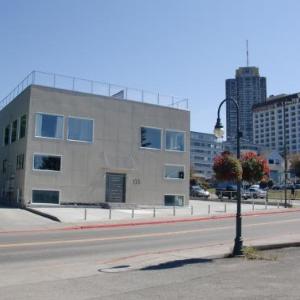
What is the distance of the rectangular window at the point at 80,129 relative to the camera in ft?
130

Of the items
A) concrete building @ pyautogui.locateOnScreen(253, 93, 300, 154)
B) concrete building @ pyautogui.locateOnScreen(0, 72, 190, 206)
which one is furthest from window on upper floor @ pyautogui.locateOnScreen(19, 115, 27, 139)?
concrete building @ pyautogui.locateOnScreen(253, 93, 300, 154)

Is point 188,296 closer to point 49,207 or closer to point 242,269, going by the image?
point 242,269

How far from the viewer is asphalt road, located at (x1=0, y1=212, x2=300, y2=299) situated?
33.0 ft

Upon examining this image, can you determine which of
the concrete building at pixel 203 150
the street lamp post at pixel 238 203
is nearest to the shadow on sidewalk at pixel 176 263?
the street lamp post at pixel 238 203

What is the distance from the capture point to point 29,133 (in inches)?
1484

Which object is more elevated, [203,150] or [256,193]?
[203,150]

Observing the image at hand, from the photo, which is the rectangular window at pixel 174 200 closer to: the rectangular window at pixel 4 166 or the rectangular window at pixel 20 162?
the rectangular window at pixel 20 162

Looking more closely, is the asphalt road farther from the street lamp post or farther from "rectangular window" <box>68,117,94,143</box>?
"rectangular window" <box>68,117,94,143</box>

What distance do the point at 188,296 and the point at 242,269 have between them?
134 inches

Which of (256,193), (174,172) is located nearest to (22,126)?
(174,172)

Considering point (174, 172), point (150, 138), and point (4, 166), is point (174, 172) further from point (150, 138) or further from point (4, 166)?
point (4, 166)

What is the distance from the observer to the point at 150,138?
144 feet

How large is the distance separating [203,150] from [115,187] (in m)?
147

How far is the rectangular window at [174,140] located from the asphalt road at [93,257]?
18873 millimetres
